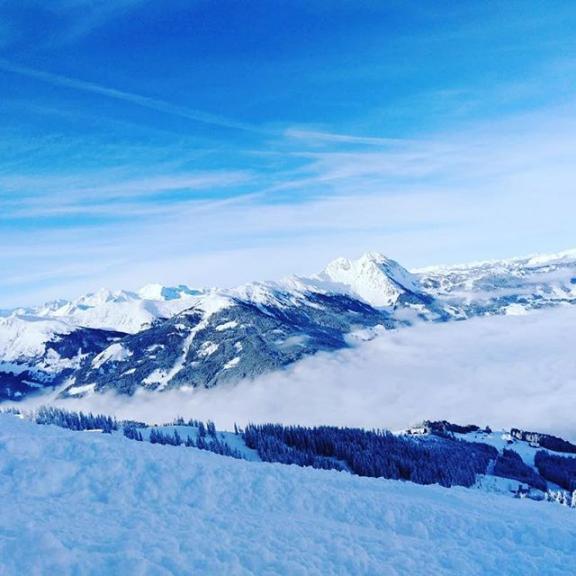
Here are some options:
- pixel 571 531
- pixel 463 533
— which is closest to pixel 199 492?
pixel 463 533

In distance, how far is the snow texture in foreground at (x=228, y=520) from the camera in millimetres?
24609

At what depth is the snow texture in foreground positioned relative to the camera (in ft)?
80.7

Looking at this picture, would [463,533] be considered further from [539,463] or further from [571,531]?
[539,463]

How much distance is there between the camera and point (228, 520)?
31.2m

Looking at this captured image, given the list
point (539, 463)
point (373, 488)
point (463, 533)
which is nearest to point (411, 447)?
point (539, 463)

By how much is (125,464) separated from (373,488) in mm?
21427

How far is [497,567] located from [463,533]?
5.21 m

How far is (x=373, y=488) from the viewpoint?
44938 millimetres

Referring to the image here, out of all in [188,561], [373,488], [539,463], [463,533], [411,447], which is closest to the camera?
[188,561]

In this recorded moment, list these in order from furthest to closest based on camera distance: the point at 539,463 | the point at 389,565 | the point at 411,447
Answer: the point at 539,463 → the point at 411,447 → the point at 389,565

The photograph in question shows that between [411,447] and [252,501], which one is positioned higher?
[252,501]

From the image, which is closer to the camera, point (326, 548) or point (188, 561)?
point (188, 561)

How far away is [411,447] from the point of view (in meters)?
174

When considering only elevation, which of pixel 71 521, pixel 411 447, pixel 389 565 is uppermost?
pixel 71 521
